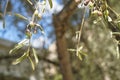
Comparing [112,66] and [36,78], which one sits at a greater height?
[112,66]

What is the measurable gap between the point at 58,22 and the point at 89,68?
2.11 meters

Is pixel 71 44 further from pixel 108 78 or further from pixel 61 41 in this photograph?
pixel 61 41

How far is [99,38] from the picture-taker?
6.61 m

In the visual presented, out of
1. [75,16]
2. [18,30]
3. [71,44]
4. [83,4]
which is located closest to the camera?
[83,4]

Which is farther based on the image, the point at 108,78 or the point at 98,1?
the point at 108,78

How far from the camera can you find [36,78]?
9078 millimetres

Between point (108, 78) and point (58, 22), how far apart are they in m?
2.12

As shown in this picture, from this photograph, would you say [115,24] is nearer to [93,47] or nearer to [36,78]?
[93,47]

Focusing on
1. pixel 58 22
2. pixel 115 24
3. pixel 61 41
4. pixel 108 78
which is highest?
pixel 115 24

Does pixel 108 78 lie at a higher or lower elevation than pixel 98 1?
lower

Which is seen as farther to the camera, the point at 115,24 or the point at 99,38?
the point at 99,38

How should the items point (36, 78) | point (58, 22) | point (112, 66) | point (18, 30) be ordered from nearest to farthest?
point (58, 22), point (18, 30), point (112, 66), point (36, 78)

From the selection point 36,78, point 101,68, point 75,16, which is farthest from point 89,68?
point 36,78

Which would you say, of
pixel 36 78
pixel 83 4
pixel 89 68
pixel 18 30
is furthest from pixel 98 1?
pixel 36 78
